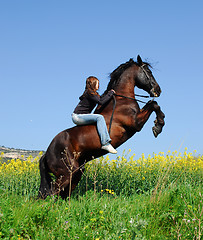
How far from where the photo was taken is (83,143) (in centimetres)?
686

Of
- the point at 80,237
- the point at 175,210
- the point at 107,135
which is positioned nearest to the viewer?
the point at 80,237

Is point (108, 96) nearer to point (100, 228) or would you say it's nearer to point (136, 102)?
point (136, 102)

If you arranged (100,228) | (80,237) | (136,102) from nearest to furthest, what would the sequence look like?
(80,237) < (100,228) < (136,102)

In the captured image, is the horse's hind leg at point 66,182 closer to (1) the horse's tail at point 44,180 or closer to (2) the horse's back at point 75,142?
(1) the horse's tail at point 44,180

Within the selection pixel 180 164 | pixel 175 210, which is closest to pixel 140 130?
pixel 175 210

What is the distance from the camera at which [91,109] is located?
23.6 feet

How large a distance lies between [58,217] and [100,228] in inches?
25.6

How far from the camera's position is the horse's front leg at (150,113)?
7.04 metres

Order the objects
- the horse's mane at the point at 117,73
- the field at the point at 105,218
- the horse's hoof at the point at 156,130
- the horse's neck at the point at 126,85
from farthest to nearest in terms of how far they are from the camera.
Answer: the horse's mane at the point at 117,73 < the horse's neck at the point at 126,85 < the horse's hoof at the point at 156,130 < the field at the point at 105,218

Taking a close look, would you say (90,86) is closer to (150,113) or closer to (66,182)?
(150,113)

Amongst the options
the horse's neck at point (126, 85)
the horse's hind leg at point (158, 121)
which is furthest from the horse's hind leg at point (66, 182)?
the horse's neck at point (126, 85)

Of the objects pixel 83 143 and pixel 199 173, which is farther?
pixel 199 173

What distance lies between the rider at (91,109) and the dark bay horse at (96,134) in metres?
0.17

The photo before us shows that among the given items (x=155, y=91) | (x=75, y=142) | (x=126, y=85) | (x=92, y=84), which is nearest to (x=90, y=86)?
(x=92, y=84)
